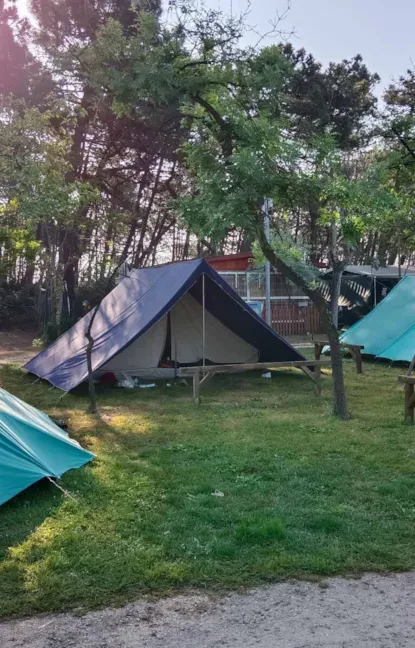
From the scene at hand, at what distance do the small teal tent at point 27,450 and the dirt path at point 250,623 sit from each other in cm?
138

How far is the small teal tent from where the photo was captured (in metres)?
3.73

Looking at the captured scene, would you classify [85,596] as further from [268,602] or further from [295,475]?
[295,475]

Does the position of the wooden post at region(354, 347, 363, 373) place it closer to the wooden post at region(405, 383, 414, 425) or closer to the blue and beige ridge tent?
the blue and beige ridge tent

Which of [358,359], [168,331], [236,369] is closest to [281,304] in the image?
[358,359]

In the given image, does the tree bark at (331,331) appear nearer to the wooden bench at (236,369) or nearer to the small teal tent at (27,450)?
the wooden bench at (236,369)

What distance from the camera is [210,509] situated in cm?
363

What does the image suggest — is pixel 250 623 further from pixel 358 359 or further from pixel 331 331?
pixel 358 359

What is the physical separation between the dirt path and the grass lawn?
0.14 meters

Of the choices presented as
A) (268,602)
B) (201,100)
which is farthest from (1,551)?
(201,100)

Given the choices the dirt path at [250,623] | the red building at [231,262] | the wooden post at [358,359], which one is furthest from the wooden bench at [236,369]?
the red building at [231,262]

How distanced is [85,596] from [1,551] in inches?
28.7

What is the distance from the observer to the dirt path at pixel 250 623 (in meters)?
2.28

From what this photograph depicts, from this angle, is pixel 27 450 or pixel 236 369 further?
pixel 236 369

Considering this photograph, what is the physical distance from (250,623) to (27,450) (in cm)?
209
